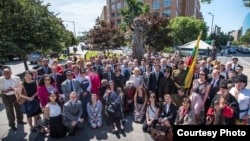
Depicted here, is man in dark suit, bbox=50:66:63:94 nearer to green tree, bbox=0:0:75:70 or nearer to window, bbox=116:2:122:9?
green tree, bbox=0:0:75:70

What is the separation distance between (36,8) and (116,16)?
69948 mm

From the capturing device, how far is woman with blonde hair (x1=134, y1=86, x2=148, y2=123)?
23.9ft

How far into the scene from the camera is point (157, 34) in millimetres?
23328

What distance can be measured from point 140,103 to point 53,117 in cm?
281

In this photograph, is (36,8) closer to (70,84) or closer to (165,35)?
(70,84)

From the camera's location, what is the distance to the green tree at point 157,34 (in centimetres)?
2327

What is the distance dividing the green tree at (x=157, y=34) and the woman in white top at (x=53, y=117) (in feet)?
60.2

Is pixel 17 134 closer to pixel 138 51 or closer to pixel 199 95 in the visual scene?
pixel 199 95

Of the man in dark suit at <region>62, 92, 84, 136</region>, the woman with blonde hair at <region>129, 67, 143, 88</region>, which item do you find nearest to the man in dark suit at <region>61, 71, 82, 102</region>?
the man in dark suit at <region>62, 92, 84, 136</region>

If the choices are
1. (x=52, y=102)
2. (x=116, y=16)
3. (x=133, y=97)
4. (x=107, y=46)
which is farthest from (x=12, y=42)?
(x=116, y=16)

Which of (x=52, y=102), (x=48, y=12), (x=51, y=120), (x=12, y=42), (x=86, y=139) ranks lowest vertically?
(x=86, y=139)

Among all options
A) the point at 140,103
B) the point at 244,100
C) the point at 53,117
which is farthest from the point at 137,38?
the point at 244,100

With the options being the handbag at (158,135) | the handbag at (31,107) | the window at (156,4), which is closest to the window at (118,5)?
the window at (156,4)

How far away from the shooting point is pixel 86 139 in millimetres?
6156
